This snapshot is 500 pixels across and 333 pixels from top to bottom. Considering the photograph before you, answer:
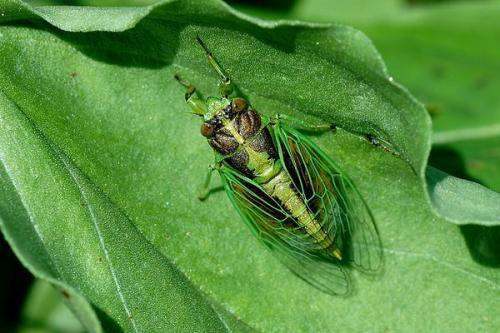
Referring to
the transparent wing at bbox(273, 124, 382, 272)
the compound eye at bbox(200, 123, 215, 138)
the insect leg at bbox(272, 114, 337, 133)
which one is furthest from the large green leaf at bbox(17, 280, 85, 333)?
the insect leg at bbox(272, 114, 337, 133)

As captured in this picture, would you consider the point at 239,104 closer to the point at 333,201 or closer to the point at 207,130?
the point at 207,130

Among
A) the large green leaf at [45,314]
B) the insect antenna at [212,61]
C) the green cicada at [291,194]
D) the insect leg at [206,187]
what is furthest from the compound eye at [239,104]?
the large green leaf at [45,314]

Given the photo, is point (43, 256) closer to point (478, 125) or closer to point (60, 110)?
point (60, 110)

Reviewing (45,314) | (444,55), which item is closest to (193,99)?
(45,314)

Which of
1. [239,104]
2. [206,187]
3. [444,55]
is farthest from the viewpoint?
[444,55]

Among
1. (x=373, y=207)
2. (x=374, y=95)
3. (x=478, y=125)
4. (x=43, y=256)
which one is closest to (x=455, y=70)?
(x=478, y=125)

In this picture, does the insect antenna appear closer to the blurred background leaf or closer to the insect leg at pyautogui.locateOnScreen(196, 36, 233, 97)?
the insect leg at pyautogui.locateOnScreen(196, 36, 233, 97)
